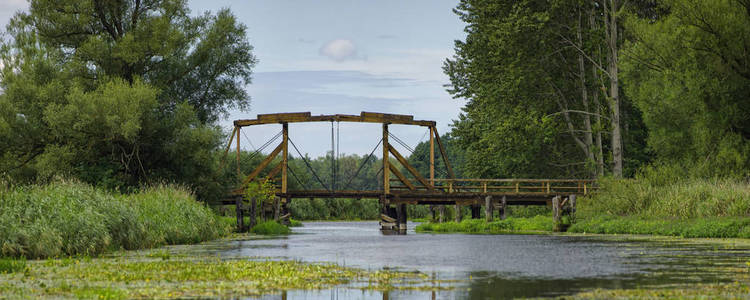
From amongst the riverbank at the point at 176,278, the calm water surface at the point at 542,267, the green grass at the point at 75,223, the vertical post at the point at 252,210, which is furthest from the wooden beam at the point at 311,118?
the riverbank at the point at 176,278

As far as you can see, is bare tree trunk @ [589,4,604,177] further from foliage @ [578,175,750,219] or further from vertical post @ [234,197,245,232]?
vertical post @ [234,197,245,232]

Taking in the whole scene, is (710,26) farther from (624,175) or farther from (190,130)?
(190,130)

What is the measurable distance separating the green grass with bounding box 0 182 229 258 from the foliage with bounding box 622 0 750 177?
22.5 metres

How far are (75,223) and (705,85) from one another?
27.1m

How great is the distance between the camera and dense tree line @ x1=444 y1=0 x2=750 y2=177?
33531mm

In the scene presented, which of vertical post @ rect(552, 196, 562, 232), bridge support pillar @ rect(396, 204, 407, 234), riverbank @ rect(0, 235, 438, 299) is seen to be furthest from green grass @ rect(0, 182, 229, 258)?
bridge support pillar @ rect(396, 204, 407, 234)

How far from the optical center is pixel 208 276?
38.5 feet

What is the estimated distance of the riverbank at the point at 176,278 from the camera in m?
9.69

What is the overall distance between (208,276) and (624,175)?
1372 inches

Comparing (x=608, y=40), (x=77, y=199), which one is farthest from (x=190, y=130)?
(x=608, y=40)

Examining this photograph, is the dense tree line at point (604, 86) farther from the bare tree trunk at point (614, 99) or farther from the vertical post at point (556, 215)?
the vertical post at point (556, 215)

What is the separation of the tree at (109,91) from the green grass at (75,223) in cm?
1108

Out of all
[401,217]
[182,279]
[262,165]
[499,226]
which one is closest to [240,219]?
[262,165]

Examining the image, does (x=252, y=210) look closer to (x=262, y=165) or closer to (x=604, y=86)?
(x=262, y=165)
